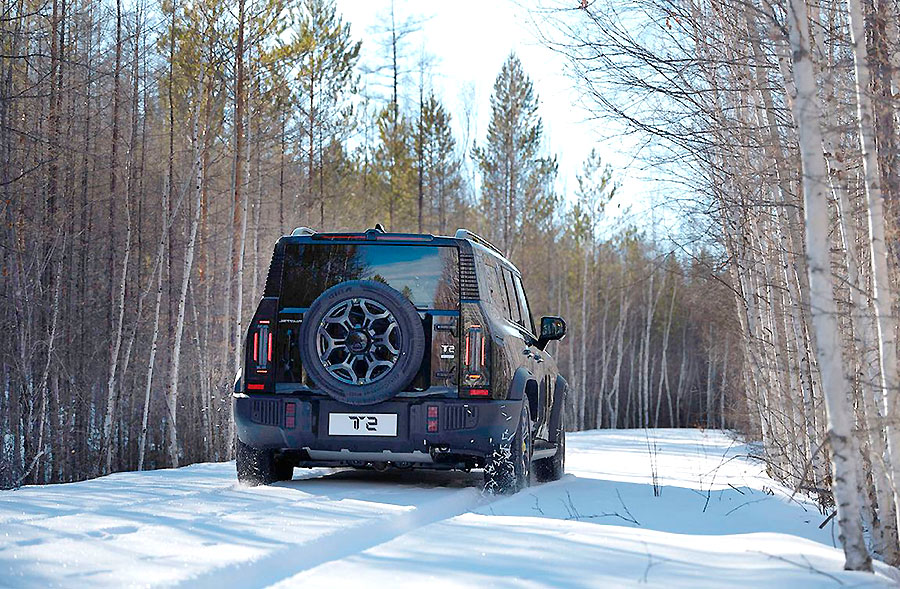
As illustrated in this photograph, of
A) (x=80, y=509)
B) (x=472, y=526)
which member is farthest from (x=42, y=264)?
(x=472, y=526)

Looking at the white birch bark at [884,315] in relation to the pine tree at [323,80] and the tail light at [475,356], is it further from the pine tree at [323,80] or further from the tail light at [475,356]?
the pine tree at [323,80]

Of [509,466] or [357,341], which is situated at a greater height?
[357,341]

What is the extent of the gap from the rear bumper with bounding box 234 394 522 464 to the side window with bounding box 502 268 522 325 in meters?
1.58

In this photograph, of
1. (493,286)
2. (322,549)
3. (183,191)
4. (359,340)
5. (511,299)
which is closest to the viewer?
(322,549)

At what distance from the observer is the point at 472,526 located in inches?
218

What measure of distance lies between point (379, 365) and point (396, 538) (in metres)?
2.46

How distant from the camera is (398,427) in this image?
7.48 m

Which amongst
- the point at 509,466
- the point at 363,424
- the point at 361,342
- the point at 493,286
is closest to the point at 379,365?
the point at 361,342

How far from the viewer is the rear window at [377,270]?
7652 mm

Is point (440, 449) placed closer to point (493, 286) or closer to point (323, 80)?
point (493, 286)

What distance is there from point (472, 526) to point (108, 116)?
763 inches

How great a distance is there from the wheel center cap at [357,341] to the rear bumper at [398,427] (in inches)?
17.7

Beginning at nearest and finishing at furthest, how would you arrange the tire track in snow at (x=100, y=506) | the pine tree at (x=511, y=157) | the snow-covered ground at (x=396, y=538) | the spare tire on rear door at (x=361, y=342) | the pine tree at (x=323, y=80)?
the snow-covered ground at (x=396, y=538), the tire track in snow at (x=100, y=506), the spare tire on rear door at (x=361, y=342), the pine tree at (x=323, y=80), the pine tree at (x=511, y=157)

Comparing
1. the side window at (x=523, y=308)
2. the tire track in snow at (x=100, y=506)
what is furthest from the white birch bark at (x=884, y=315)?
the side window at (x=523, y=308)
